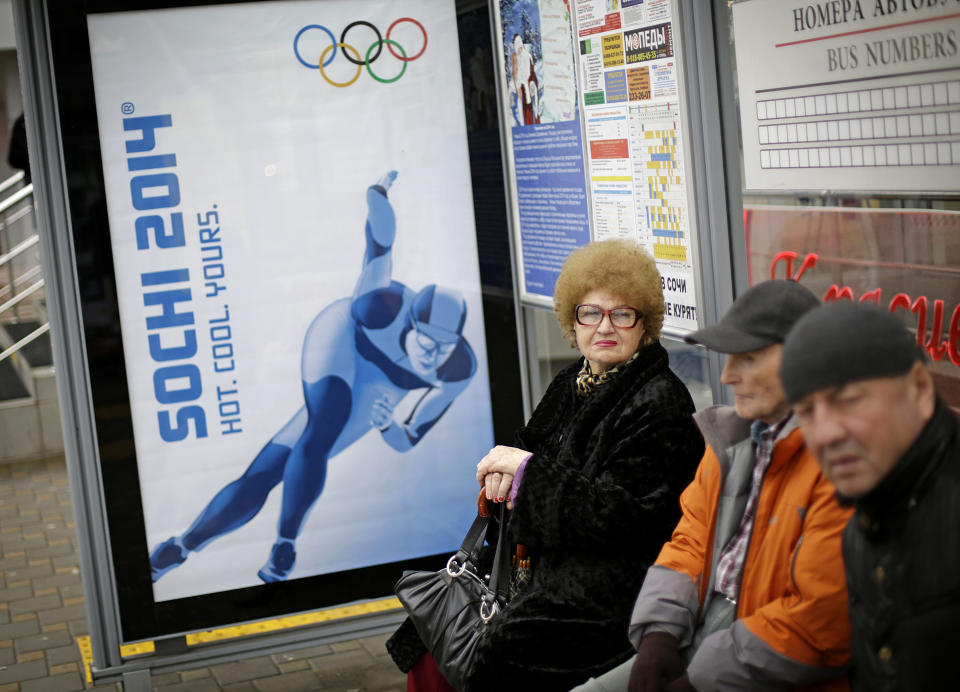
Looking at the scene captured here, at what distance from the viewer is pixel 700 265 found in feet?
11.4

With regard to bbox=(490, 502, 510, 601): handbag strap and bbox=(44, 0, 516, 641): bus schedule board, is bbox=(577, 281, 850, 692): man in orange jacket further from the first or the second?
bbox=(44, 0, 516, 641): bus schedule board

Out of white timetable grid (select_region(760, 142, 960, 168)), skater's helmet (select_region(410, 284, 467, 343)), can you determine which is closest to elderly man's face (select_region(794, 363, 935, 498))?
white timetable grid (select_region(760, 142, 960, 168))

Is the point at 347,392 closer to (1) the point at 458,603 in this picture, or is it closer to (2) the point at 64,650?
(1) the point at 458,603

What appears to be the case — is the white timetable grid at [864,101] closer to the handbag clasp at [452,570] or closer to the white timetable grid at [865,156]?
the white timetable grid at [865,156]

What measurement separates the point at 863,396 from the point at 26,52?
342 cm

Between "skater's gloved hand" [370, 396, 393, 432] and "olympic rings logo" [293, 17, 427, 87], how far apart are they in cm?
127

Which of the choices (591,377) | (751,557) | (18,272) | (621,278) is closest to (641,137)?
(621,278)

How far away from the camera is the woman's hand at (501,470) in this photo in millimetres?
3262

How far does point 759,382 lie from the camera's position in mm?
2475

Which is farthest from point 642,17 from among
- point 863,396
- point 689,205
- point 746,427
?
point 863,396

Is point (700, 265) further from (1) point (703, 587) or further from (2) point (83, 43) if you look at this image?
(2) point (83, 43)

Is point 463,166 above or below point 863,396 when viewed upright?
above

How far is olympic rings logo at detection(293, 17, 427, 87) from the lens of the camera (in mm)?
4375

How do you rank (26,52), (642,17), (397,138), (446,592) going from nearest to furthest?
(446,592), (642,17), (26,52), (397,138)
